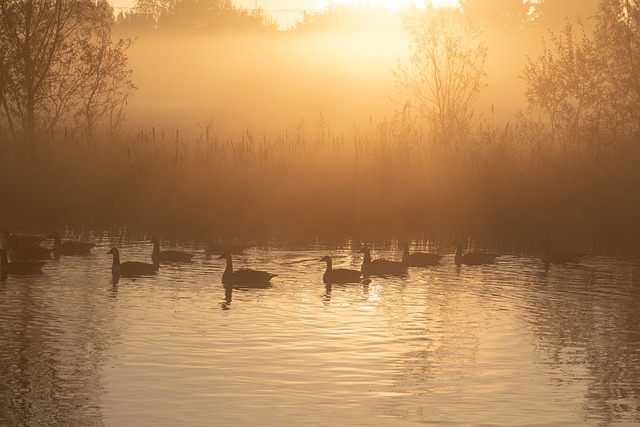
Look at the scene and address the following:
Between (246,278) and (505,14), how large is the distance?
272 ft

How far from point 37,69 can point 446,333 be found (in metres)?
24.9

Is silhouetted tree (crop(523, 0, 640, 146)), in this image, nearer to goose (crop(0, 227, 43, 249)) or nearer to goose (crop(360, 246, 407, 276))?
goose (crop(360, 246, 407, 276))

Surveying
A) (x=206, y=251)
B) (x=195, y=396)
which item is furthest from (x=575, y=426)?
(x=206, y=251)

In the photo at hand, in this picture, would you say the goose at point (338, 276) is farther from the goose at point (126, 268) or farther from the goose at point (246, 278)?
the goose at point (126, 268)

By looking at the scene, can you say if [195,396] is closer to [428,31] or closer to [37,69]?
[37,69]

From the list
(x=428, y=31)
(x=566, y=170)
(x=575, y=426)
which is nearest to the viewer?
(x=575, y=426)

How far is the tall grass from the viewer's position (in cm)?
3192

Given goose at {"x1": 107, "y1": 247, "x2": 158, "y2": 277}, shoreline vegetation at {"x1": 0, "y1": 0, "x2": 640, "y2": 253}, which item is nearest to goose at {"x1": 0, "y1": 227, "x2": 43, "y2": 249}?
goose at {"x1": 107, "y1": 247, "x2": 158, "y2": 277}

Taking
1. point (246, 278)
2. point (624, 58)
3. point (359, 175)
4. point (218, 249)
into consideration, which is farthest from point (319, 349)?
point (624, 58)

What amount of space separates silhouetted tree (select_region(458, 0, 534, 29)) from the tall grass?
67343 millimetres

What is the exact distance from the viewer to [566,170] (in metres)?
32.8

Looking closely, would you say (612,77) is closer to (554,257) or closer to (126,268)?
(554,257)

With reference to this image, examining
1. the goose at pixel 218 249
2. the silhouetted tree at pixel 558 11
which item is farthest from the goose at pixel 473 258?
the silhouetted tree at pixel 558 11

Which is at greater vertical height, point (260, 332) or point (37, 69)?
point (37, 69)
